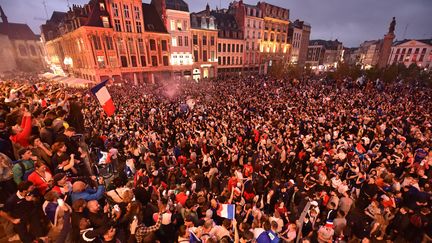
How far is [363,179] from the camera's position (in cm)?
651

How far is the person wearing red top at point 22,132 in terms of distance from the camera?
5.16 m

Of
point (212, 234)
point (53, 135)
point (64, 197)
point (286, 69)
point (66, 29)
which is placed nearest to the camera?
point (64, 197)

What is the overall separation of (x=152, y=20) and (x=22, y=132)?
32.8m

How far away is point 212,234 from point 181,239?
0.63 meters

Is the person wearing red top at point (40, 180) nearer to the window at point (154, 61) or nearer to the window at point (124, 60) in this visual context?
the window at point (124, 60)

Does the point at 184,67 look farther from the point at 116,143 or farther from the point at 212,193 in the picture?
the point at 212,193

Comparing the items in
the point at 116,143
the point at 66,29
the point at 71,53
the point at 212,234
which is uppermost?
the point at 66,29

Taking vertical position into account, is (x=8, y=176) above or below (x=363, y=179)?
above

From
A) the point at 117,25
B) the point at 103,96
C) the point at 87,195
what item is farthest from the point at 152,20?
the point at 87,195

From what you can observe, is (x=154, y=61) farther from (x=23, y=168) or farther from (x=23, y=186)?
(x=23, y=186)

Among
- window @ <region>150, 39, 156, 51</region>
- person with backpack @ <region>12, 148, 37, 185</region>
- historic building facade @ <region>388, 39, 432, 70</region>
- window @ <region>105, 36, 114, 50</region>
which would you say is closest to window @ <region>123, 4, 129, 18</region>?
window @ <region>105, 36, 114, 50</region>

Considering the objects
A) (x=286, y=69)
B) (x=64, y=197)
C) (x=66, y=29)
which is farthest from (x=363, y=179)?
(x=66, y=29)

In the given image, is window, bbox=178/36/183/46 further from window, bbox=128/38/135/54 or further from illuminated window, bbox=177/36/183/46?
window, bbox=128/38/135/54

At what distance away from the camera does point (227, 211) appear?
4.82m
